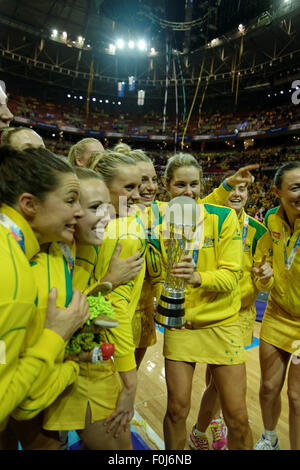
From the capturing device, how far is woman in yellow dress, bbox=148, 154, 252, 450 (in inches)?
63.1

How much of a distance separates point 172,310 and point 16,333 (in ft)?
2.77

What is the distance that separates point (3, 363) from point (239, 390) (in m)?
1.39

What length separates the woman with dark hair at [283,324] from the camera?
1.97 metres

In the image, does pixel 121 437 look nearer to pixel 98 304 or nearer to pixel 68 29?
pixel 98 304

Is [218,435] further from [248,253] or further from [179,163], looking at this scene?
[179,163]

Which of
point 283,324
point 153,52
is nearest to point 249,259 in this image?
point 283,324

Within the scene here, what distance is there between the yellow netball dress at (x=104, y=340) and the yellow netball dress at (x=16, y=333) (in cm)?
34

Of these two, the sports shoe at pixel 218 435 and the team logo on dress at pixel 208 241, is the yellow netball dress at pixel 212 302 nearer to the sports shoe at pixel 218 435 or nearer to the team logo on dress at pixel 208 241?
the team logo on dress at pixel 208 241

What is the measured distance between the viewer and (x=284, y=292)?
6.71ft

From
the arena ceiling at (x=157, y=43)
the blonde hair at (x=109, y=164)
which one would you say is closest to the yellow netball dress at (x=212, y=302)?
the blonde hair at (x=109, y=164)

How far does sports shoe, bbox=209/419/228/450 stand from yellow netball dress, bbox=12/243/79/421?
1.72 m

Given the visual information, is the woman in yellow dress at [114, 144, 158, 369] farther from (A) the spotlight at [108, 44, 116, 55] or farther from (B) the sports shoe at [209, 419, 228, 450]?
(A) the spotlight at [108, 44, 116, 55]

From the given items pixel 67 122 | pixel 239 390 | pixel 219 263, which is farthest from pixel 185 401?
pixel 67 122

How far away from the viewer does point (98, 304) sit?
116 cm
